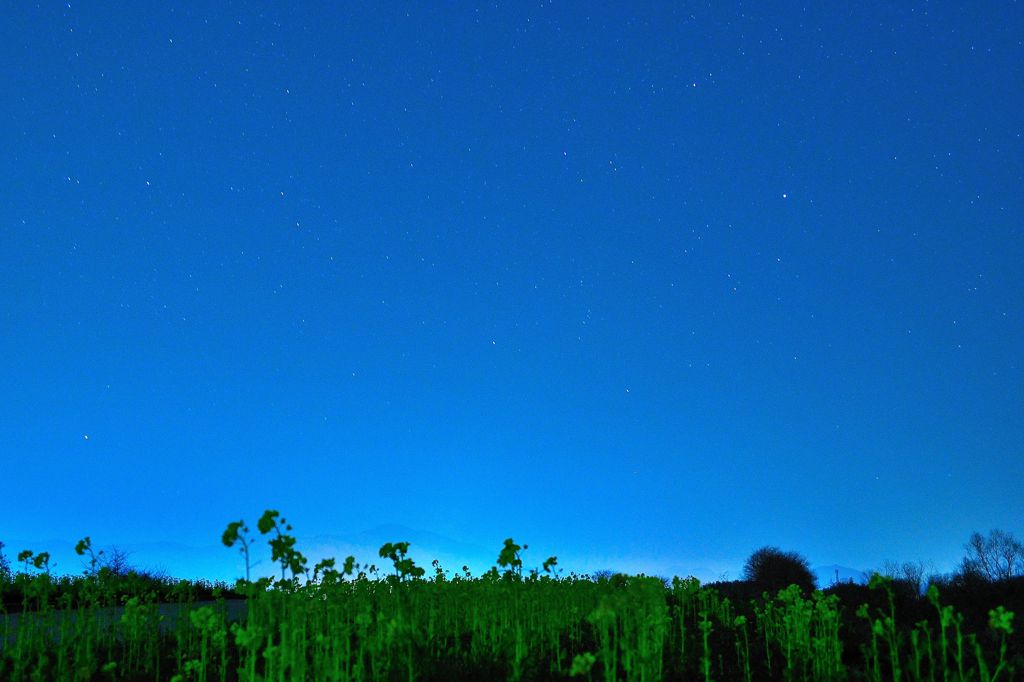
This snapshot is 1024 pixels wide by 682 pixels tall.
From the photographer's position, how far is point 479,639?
26.1 feet

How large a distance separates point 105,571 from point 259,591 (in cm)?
280

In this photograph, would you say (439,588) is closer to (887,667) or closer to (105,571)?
(105,571)

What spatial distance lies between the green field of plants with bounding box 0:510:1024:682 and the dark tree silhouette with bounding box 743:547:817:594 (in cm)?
833

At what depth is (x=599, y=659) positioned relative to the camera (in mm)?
7285

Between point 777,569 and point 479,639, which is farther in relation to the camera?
point 777,569

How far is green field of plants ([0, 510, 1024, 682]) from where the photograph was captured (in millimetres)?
5578

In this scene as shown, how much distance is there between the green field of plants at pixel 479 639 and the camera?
558cm

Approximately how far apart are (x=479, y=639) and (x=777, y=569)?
52.9 feet

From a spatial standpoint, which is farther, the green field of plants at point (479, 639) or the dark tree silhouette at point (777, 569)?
the dark tree silhouette at point (777, 569)

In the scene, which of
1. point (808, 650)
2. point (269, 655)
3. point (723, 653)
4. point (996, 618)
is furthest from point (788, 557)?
point (269, 655)

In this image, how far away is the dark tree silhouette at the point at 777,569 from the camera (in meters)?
20.9

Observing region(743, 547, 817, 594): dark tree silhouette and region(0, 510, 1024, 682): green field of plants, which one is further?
region(743, 547, 817, 594): dark tree silhouette

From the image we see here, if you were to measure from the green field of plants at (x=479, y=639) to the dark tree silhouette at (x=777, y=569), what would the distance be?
328 inches

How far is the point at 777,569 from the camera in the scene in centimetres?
2173
